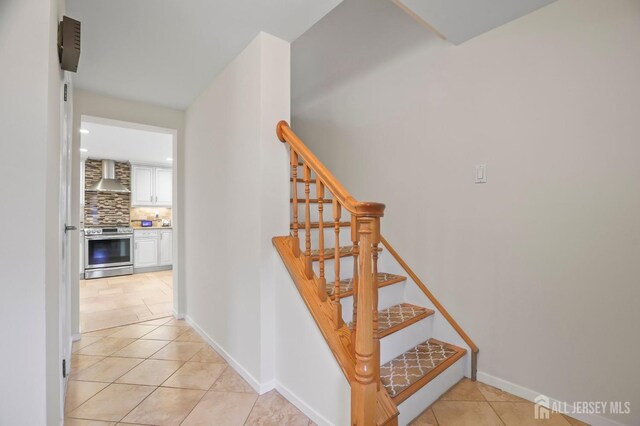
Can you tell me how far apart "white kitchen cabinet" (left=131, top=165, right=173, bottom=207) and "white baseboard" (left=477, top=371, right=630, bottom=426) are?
602 centimetres

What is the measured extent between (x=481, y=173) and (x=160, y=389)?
244 cm

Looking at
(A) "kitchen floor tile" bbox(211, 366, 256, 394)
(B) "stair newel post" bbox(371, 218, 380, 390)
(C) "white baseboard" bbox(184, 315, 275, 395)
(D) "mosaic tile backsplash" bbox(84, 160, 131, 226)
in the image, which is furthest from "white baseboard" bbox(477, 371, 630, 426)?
(D) "mosaic tile backsplash" bbox(84, 160, 131, 226)

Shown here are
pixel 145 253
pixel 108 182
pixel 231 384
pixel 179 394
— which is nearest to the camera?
pixel 179 394

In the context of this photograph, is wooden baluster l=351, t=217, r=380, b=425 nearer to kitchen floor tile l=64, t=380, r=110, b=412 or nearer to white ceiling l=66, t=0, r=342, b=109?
white ceiling l=66, t=0, r=342, b=109

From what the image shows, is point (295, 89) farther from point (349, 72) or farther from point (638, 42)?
point (638, 42)

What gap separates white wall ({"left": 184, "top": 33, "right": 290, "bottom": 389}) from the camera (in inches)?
73.2

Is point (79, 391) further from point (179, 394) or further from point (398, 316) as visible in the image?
point (398, 316)

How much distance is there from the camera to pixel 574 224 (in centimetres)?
158

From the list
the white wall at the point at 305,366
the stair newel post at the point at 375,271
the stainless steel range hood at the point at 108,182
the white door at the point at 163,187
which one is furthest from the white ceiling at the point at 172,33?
the white door at the point at 163,187

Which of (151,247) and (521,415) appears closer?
(521,415)

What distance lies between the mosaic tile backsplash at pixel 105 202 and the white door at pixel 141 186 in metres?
0.18

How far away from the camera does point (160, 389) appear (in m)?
1.87

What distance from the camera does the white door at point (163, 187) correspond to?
20.9 feet

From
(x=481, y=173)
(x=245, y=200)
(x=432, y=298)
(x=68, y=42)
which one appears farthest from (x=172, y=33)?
(x=432, y=298)
